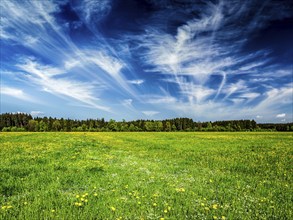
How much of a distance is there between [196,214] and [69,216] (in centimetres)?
342

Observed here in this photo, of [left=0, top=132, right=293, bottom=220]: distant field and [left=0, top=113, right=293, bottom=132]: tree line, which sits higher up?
[left=0, top=113, right=293, bottom=132]: tree line

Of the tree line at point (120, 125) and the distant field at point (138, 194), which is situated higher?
the tree line at point (120, 125)

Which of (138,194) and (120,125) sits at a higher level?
(120,125)

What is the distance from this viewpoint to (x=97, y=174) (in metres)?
9.62

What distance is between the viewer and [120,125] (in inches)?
6097

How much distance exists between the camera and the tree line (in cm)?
14725

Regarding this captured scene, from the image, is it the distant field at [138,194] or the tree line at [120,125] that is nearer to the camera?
the distant field at [138,194]

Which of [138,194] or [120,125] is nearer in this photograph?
[138,194]

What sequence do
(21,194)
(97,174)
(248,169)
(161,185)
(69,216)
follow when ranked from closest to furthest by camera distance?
(69,216), (21,194), (161,185), (97,174), (248,169)

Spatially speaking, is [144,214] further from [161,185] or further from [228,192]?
[228,192]

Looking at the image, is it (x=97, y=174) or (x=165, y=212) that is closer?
(x=165, y=212)

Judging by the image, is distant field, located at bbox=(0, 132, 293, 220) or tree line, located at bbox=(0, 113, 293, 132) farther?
tree line, located at bbox=(0, 113, 293, 132)

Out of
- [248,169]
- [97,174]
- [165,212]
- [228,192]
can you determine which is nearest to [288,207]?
[228,192]

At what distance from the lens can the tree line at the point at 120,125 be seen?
14725cm
